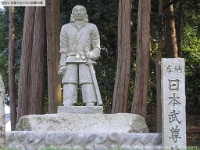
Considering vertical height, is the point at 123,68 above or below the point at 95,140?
above

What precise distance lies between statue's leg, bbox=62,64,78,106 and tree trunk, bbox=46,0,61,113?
361cm

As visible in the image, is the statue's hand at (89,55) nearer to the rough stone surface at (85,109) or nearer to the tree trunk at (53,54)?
the rough stone surface at (85,109)

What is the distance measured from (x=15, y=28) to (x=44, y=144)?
11.0 metres

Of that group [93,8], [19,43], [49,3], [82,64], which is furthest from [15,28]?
[82,64]

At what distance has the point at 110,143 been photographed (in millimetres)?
7699

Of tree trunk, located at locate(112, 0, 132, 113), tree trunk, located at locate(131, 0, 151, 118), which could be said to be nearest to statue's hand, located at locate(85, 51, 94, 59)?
tree trunk, located at locate(112, 0, 132, 113)

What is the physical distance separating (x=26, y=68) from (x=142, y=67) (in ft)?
12.3

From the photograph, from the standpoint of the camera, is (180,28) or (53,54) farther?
(180,28)

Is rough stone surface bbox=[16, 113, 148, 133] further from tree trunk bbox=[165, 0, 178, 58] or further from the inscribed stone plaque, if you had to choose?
tree trunk bbox=[165, 0, 178, 58]

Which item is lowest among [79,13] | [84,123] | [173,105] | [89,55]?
[84,123]

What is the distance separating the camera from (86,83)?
934 cm

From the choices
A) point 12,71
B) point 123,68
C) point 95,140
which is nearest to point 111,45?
point 12,71

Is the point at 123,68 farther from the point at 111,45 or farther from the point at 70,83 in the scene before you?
the point at 111,45

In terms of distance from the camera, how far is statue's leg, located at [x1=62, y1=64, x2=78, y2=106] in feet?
30.6
